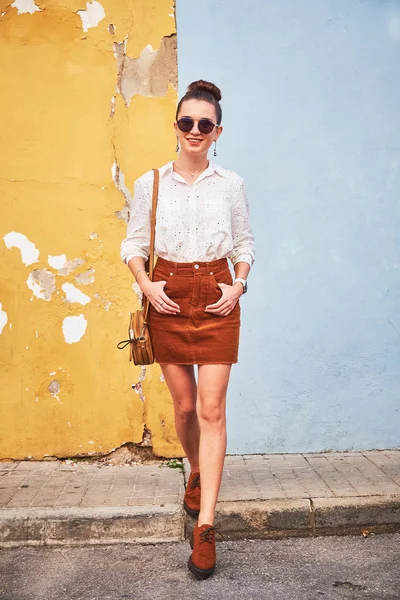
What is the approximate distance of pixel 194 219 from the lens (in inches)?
142

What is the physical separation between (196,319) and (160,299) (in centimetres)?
19

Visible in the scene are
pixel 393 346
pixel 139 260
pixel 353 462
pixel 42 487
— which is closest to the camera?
pixel 139 260

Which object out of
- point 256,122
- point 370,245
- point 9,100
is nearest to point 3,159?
point 9,100

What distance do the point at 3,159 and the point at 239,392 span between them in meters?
2.13

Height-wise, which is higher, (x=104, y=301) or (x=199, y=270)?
(x=199, y=270)

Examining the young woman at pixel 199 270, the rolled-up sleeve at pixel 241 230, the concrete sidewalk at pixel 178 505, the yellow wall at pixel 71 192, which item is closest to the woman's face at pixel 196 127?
the young woman at pixel 199 270

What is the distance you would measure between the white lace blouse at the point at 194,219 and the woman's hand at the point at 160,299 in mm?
151

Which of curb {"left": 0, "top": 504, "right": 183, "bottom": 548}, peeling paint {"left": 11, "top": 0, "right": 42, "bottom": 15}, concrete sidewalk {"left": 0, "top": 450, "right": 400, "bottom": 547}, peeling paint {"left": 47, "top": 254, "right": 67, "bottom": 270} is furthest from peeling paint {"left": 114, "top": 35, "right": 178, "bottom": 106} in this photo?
curb {"left": 0, "top": 504, "right": 183, "bottom": 548}

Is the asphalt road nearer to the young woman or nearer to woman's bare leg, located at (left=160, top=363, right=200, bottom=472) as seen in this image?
the young woman

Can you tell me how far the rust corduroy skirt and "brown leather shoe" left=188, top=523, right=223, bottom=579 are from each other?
755 mm

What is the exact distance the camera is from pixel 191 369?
383 cm

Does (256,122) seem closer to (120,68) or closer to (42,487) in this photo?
(120,68)

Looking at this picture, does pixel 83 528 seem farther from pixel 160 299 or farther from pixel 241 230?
pixel 241 230

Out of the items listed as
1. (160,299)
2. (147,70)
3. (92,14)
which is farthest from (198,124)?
(92,14)
